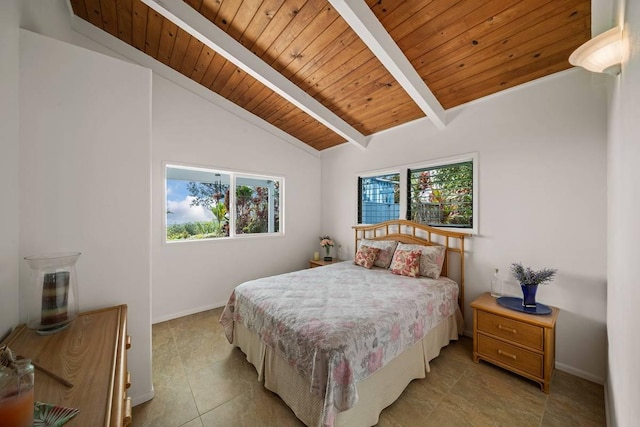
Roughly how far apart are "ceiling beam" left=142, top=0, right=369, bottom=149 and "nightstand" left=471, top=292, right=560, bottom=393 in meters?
2.80

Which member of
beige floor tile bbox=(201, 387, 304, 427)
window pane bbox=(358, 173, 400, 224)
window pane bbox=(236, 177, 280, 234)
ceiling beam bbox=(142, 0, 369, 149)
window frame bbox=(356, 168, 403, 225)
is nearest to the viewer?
beige floor tile bbox=(201, 387, 304, 427)

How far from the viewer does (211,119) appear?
3.47 meters

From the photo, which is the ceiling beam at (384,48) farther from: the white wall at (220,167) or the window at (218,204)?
the window at (218,204)

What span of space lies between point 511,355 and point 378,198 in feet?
7.98

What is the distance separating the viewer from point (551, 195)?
2.24 m

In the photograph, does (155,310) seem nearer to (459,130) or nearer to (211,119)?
(211,119)

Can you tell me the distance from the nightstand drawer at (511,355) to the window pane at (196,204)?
344 centimetres

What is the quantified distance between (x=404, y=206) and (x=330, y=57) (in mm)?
2075

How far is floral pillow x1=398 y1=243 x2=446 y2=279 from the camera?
273 centimetres

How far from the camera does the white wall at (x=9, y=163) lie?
1168 millimetres

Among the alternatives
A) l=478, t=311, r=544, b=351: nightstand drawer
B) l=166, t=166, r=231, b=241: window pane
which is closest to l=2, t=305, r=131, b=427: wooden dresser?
l=166, t=166, r=231, b=241: window pane

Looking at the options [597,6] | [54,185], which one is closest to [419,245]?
[597,6]

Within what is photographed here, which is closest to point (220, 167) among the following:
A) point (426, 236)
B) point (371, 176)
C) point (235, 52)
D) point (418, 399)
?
point (235, 52)

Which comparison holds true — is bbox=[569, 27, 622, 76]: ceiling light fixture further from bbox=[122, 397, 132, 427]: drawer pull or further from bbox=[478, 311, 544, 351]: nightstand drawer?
bbox=[122, 397, 132, 427]: drawer pull
